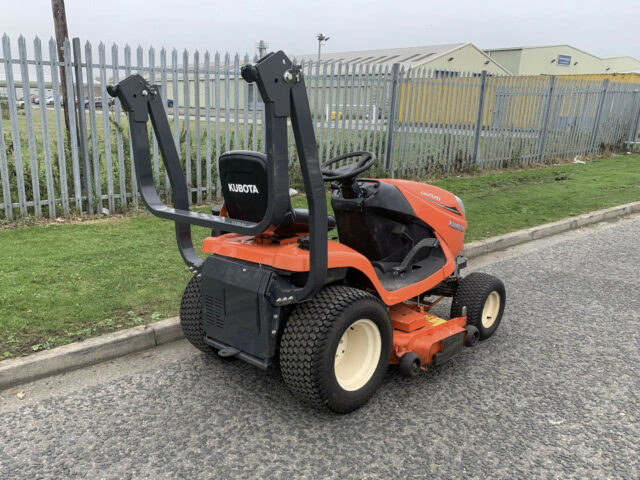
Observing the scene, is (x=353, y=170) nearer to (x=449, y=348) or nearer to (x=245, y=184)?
(x=245, y=184)

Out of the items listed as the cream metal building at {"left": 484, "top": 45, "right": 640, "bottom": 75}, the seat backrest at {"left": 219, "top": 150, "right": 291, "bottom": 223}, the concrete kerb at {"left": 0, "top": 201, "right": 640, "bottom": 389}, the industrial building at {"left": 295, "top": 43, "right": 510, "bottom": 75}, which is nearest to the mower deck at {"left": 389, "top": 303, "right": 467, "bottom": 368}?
the seat backrest at {"left": 219, "top": 150, "right": 291, "bottom": 223}

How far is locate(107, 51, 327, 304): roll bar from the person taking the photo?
83.5 inches

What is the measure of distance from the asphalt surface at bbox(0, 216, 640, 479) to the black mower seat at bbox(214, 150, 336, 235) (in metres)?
1.03

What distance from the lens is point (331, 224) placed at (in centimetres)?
285

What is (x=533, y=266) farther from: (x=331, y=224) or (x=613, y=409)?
(x=331, y=224)

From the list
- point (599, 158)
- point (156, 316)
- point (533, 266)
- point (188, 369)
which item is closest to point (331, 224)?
point (188, 369)

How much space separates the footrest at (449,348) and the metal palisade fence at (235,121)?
490 centimetres

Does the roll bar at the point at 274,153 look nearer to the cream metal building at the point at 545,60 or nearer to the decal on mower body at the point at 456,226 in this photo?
the decal on mower body at the point at 456,226

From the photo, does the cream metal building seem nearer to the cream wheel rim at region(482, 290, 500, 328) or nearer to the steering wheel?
the cream wheel rim at region(482, 290, 500, 328)

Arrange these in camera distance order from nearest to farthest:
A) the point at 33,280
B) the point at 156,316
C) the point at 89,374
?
the point at 89,374
the point at 156,316
the point at 33,280

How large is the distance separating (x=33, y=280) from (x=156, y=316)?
1.31m

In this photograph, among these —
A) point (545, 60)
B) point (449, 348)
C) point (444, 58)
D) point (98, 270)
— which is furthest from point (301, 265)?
point (545, 60)

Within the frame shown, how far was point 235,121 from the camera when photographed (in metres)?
7.58

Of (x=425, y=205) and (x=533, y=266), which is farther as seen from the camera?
(x=533, y=266)
